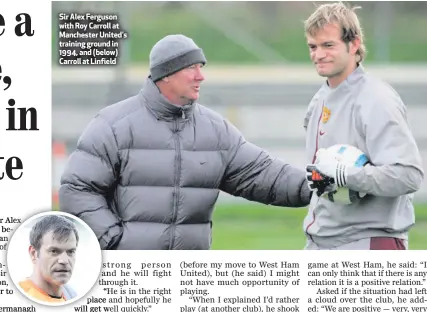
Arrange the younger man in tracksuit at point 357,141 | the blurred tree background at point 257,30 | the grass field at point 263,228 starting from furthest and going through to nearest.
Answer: the grass field at point 263,228, the blurred tree background at point 257,30, the younger man in tracksuit at point 357,141

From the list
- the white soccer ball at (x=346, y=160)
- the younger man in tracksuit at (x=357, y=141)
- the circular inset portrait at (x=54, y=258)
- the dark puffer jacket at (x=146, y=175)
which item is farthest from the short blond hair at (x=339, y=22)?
the circular inset portrait at (x=54, y=258)

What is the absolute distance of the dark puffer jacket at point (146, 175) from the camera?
7.36ft

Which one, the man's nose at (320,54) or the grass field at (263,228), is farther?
the grass field at (263,228)

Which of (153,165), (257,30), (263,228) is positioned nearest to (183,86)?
(153,165)

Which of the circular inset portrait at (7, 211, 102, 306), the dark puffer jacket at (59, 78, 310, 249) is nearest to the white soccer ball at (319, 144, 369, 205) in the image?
the dark puffer jacket at (59, 78, 310, 249)

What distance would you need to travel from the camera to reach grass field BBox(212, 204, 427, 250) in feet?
13.7

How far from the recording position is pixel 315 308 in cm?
240

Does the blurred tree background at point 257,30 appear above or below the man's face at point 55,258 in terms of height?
above

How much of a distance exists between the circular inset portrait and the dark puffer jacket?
0.14 feet

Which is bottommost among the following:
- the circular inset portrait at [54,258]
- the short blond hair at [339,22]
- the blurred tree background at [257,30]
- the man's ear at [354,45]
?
the circular inset portrait at [54,258]

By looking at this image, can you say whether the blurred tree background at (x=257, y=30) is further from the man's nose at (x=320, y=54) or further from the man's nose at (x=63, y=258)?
the man's nose at (x=63, y=258)

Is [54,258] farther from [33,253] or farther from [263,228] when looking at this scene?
[263,228]

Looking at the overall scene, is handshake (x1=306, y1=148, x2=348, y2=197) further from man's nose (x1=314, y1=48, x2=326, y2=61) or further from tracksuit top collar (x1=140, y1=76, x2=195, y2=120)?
tracksuit top collar (x1=140, y1=76, x2=195, y2=120)

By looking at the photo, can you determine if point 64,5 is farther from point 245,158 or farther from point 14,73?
point 245,158
